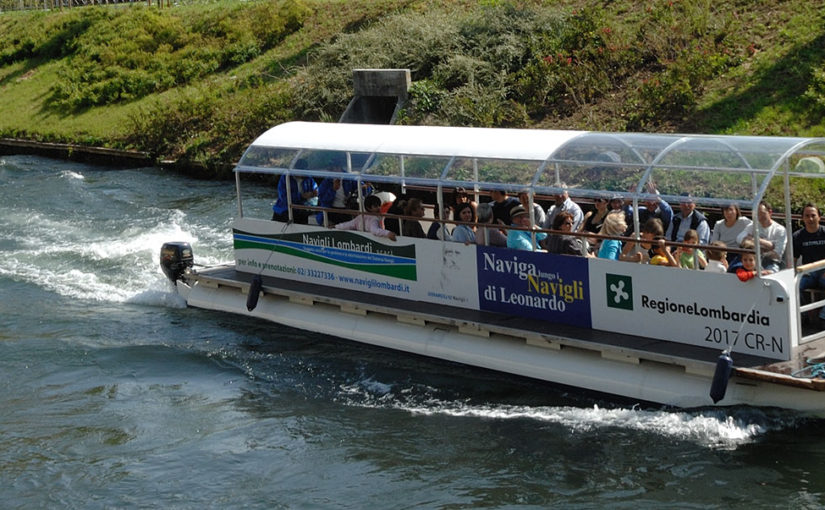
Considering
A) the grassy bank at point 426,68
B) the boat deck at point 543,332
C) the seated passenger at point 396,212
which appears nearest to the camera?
the boat deck at point 543,332

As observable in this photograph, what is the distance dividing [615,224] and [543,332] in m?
1.52

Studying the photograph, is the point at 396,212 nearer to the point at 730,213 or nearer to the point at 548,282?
the point at 548,282

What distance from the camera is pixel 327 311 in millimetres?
15305

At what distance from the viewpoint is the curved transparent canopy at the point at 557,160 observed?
38.3ft

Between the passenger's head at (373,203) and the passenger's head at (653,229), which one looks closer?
the passenger's head at (653,229)

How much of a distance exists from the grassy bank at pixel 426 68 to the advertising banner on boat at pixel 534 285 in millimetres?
9986

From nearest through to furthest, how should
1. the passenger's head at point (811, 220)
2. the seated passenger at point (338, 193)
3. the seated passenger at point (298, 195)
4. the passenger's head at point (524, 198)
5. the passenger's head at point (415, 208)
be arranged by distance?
1. the passenger's head at point (811, 220)
2. the passenger's head at point (524, 198)
3. the passenger's head at point (415, 208)
4. the seated passenger at point (338, 193)
5. the seated passenger at point (298, 195)

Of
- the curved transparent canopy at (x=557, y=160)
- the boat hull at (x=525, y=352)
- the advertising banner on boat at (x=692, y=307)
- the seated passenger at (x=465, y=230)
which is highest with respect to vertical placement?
the curved transparent canopy at (x=557, y=160)

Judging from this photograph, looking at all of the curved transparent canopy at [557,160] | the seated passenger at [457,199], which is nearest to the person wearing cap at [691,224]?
the curved transparent canopy at [557,160]

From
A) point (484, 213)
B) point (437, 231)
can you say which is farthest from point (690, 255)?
point (437, 231)

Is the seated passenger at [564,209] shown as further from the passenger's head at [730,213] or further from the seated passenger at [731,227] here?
the passenger's head at [730,213]

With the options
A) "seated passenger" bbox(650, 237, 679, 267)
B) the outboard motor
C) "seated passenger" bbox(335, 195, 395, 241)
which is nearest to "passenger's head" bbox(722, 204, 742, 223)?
"seated passenger" bbox(650, 237, 679, 267)

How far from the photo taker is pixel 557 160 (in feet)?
42.1

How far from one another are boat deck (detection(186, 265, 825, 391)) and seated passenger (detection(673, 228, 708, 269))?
0.92 m
